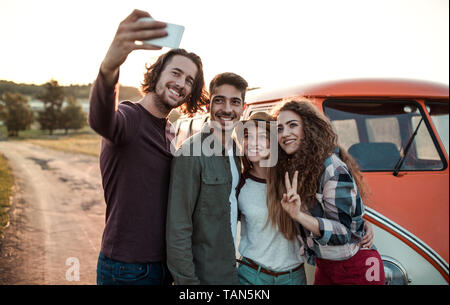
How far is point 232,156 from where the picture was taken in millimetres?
2232

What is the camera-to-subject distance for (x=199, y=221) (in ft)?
6.28

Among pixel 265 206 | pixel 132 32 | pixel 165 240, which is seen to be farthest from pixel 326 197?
pixel 132 32

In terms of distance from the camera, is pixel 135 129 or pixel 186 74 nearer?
pixel 135 129

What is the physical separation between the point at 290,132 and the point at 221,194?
650 millimetres

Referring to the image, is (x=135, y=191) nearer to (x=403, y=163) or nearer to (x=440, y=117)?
(x=403, y=163)

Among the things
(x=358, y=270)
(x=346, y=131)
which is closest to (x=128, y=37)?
(x=358, y=270)

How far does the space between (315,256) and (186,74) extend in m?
1.47

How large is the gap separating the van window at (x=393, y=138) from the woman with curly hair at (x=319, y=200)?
0.76 m

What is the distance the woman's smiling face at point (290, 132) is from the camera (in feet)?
7.08

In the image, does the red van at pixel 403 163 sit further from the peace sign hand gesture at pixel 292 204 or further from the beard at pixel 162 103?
the beard at pixel 162 103
